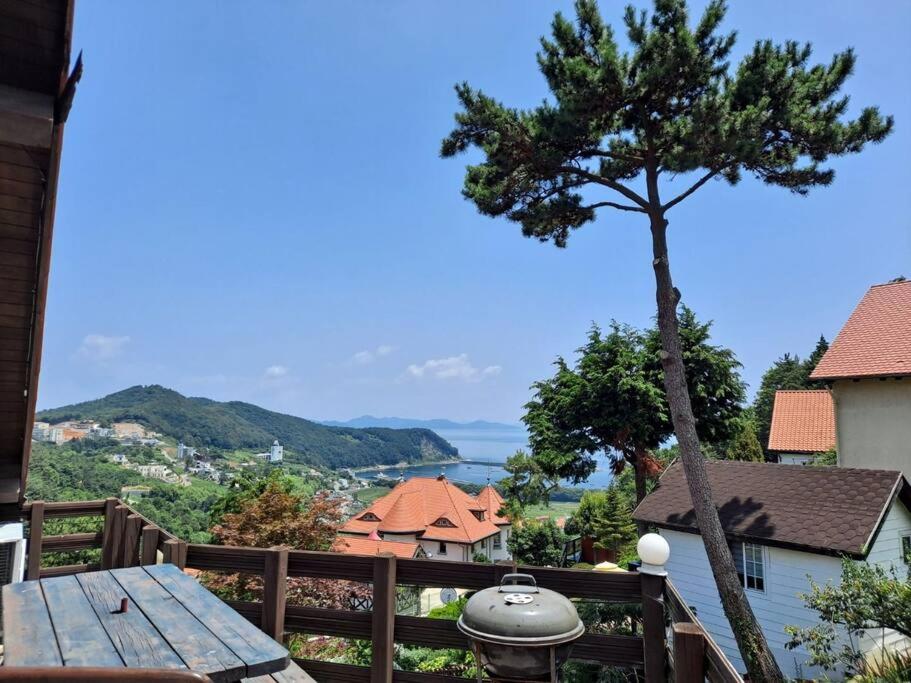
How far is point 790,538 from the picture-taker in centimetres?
943

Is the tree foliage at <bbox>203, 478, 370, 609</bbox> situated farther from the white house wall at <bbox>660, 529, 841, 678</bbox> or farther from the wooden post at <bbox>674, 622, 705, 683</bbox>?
the wooden post at <bbox>674, 622, 705, 683</bbox>

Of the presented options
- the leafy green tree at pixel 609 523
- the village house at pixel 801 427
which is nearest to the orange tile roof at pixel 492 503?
the leafy green tree at pixel 609 523

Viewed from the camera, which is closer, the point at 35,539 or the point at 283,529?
the point at 35,539

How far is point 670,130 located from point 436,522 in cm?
2734

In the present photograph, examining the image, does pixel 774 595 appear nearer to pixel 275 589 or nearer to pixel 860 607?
pixel 860 607

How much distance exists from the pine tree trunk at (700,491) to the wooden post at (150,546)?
8087mm

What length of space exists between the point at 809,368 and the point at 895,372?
36837mm

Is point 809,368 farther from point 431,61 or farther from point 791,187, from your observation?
point 431,61

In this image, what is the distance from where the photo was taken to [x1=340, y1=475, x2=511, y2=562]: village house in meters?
30.6

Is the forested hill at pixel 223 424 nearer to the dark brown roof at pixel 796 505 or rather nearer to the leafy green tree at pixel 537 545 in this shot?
the leafy green tree at pixel 537 545

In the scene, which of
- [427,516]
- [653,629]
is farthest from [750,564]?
[427,516]

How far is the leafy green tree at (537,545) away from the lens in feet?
76.0

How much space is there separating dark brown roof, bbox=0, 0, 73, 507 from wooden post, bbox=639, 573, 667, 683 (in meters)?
3.48

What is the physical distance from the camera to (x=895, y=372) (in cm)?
1230
